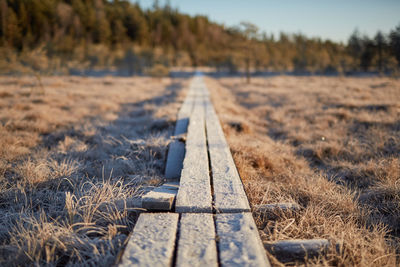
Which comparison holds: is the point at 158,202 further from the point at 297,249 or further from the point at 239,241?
→ the point at 297,249

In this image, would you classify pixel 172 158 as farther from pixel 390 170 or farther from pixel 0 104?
pixel 0 104

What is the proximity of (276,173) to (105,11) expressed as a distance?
116 meters

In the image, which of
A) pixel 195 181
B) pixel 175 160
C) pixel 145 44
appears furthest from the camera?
pixel 145 44

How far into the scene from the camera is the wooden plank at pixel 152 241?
126cm

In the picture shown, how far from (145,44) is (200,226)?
78408 mm

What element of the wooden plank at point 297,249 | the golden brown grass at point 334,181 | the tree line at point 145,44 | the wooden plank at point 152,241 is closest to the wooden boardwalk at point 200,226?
the wooden plank at point 152,241

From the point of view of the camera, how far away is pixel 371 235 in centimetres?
171

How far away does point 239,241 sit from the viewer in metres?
1.43

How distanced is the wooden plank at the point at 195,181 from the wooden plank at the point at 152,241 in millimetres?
175

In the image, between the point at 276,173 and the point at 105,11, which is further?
the point at 105,11

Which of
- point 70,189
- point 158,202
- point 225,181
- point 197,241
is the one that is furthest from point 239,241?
point 70,189

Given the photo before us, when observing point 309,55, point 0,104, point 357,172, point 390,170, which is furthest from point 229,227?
point 309,55

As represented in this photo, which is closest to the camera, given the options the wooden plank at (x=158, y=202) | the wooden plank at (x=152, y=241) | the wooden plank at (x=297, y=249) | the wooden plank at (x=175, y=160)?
the wooden plank at (x=152, y=241)

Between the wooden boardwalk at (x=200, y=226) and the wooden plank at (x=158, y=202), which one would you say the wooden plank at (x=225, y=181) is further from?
the wooden plank at (x=158, y=202)
